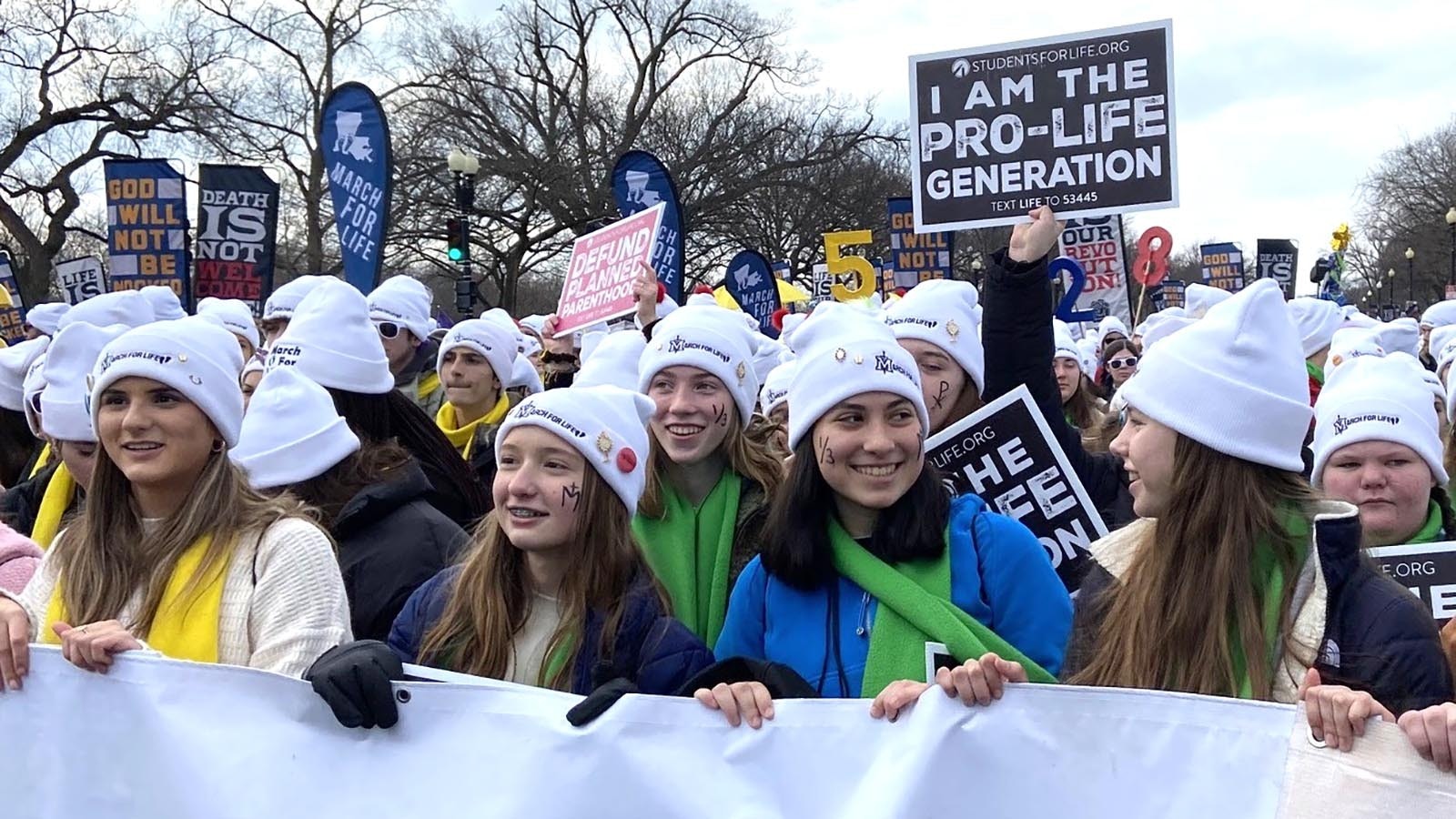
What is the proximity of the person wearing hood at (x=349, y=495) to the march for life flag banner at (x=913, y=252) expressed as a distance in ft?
38.4

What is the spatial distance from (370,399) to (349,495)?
77 centimetres

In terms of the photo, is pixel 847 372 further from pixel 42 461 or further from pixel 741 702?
pixel 42 461

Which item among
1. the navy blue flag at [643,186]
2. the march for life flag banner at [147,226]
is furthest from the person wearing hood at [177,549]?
the navy blue flag at [643,186]

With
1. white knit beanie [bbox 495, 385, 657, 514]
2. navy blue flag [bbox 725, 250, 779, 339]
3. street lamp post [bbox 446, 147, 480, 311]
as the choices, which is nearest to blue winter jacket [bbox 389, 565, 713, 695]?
white knit beanie [bbox 495, 385, 657, 514]

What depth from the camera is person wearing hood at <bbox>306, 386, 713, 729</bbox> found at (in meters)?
2.96

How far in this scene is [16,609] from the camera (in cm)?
271

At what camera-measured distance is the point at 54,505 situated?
4.52 metres

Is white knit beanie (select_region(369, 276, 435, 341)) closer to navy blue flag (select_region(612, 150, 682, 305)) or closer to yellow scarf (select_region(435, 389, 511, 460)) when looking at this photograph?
yellow scarf (select_region(435, 389, 511, 460))

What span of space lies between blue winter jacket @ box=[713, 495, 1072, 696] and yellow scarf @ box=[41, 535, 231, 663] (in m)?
1.07

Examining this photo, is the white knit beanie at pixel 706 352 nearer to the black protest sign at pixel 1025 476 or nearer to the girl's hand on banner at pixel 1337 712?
the black protest sign at pixel 1025 476

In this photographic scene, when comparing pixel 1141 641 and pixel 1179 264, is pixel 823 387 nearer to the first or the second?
pixel 1141 641

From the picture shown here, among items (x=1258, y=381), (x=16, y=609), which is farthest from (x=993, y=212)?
(x=16, y=609)

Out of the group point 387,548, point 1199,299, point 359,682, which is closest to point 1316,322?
point 1199,299

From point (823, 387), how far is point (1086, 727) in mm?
1189
